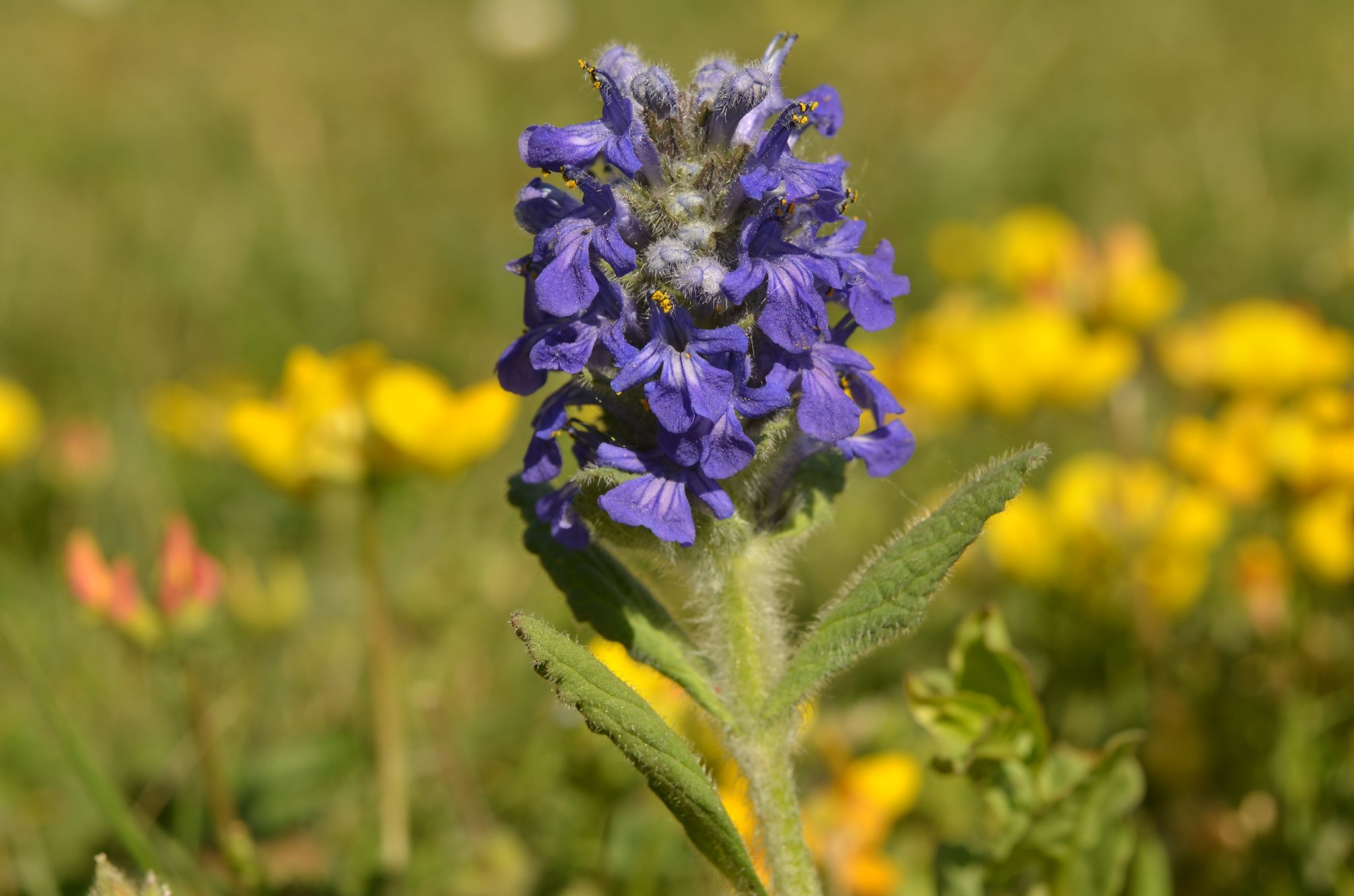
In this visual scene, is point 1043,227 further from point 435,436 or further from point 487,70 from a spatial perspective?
point 487,70

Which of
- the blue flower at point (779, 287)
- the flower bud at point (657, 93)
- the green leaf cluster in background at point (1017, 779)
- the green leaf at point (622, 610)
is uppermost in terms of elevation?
the flower bud at point (657, 93)

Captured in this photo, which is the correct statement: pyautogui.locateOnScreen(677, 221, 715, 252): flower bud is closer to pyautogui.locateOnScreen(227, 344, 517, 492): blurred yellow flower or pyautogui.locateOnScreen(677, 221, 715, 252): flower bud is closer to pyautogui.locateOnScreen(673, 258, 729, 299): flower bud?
pyautogui.locateOnScreen(673, 258, 729, 299): flower bud

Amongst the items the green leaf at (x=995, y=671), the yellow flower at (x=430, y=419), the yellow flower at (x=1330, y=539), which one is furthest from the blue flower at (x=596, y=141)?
the yellow flower at (x=1330, y=539)

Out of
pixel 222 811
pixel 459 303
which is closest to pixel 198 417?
pixel 222 811

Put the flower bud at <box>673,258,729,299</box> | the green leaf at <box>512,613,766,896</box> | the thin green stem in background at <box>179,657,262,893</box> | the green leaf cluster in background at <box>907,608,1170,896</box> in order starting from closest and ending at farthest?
the green leaf at <box>512,613,766,896</box> → the flower bud at <box>673,258,729,299</box> → the green leaf cluster in background at <box>907,608,1170,896</box> → the thin green stem in background at <box>179,657,262,893</box>

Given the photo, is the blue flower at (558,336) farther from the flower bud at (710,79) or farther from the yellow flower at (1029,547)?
the yellow flower at (1029,547)

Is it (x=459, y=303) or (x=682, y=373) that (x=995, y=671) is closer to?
(x=682, y=373)

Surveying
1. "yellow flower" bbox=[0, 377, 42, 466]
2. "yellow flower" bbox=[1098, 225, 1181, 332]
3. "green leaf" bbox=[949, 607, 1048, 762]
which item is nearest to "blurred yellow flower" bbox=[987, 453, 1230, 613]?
"yellow flower" bbox=[1098, 225, 1181, 332]
